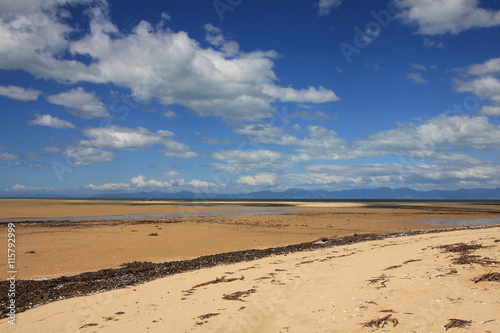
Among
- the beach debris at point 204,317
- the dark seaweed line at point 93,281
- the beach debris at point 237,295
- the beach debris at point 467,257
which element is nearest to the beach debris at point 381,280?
the beach debris at point 467,257

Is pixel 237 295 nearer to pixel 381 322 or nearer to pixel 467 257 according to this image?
pixel 381 322

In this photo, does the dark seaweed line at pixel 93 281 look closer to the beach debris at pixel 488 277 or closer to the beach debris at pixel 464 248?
the beach debris at pixel 464 248

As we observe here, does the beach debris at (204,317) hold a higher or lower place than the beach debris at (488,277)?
lower

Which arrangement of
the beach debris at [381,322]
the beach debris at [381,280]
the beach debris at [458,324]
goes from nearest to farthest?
the beach debris at [458,324] → the beach debris at [381,322] → the beach debris at [381,280]

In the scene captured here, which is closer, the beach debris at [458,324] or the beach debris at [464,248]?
the beach debris at [458,324]

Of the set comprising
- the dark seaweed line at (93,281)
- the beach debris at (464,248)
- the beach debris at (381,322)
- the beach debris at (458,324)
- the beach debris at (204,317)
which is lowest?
the dark seaweed line at (93,281)

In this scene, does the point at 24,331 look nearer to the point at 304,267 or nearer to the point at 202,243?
the point at 304,267

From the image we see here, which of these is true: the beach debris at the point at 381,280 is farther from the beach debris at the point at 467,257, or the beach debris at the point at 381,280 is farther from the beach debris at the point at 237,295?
the beach debris at the point at 237,295

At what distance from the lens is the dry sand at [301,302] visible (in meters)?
6.82

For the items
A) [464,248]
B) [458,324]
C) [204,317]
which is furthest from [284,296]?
[464,248]

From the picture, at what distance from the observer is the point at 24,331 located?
7.87m

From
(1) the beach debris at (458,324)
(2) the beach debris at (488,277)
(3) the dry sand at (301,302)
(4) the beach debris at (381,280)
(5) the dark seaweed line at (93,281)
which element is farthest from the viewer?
(5) the dark seaweed line at (93,281)

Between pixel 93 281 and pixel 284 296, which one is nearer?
pixel 284 296

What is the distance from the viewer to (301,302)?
326 inches
